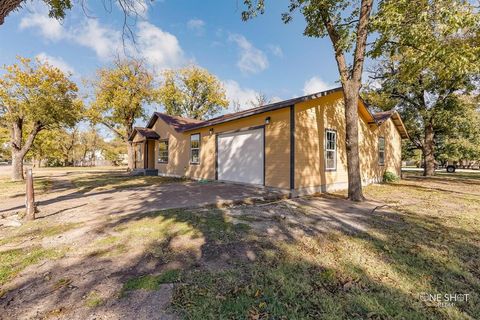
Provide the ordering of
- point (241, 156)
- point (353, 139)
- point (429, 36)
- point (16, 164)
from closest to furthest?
point (429, 36)
point (353, 139)
point (241, 156)
point (16, 164)

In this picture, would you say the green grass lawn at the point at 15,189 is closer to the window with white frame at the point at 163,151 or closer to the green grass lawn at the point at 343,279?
the window with white frame at the point at 163,151

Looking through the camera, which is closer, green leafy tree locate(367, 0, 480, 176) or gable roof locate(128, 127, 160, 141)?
green leafy tree locate(367, 0, 480, 176)

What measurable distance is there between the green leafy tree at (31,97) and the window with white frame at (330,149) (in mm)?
14959

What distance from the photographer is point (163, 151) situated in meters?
17.2

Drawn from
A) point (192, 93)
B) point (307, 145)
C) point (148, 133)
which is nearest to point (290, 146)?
point (307, 145)

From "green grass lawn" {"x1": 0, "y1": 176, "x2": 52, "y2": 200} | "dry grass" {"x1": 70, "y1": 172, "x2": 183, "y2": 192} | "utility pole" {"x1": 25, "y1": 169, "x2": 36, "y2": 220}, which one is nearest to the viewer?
"utility pole" {"x1": 25, "y1": 169, "x2": 36, "y2": 220}

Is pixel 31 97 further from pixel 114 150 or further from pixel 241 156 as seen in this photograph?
pixel 114 150

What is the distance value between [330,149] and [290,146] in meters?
2.77

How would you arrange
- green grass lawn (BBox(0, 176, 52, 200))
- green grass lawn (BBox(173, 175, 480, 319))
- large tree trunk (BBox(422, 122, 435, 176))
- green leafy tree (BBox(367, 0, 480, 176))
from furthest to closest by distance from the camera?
large tree trunk (BBox(422, 122, 435, 176))
green grass lawn (BBox(0, 176, 52, 200))
green leafy tree (BBox(367, 0, 480, 176))
green grass lawn (BBox(173, 175, 480, 319))

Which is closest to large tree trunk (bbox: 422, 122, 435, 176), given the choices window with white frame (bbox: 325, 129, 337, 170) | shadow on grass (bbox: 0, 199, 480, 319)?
window with white frame (bbox: 325, 129, 337, 170)

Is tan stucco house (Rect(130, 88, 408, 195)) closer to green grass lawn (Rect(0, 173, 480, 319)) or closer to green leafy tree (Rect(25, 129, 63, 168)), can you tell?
green grass lawn (Rect(0, 173, 480, 319))

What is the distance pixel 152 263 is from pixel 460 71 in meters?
9.50

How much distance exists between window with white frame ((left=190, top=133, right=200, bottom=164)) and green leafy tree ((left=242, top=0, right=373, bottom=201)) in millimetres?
7610

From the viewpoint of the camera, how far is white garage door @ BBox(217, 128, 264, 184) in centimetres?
984
